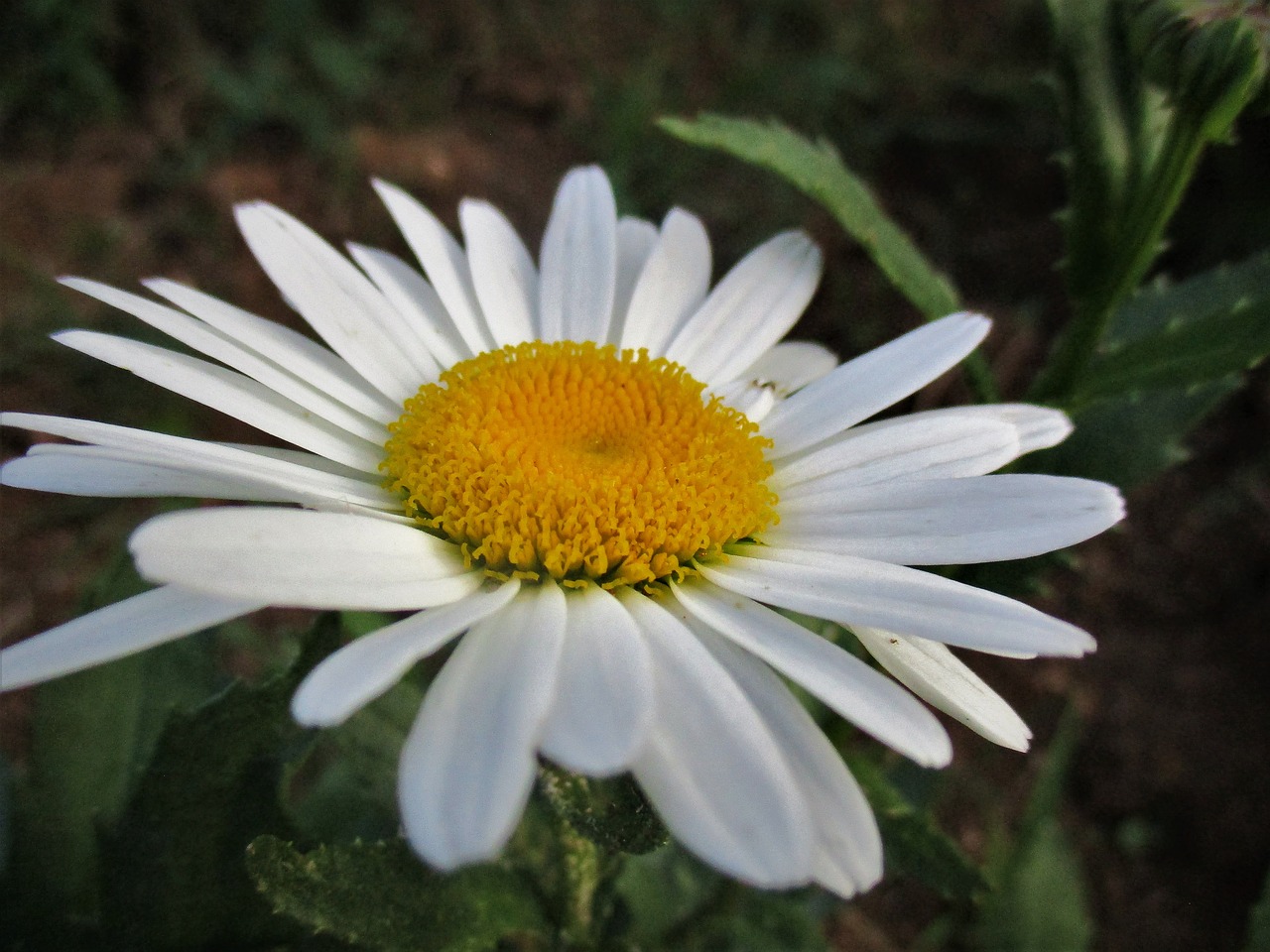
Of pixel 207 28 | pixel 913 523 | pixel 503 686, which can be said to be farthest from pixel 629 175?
pixel 503 686

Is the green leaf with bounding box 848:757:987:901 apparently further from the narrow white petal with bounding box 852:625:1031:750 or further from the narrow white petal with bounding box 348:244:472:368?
the narrow white petal with bounding box 348:244:472:368

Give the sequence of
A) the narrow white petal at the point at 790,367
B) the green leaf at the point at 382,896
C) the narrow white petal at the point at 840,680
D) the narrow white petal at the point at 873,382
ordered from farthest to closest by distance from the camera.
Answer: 1. the narrow white petal at the point at 790,367
2. the narrow white petal at the point at 873,382
3. the green leaf at the point at 382,896
4. the narrow white petal at the point at 840,680

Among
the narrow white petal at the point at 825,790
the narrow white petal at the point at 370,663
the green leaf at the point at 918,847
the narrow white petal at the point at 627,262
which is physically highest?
the narrow white petal at the point at 627,262

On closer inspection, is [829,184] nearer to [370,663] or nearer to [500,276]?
[500,276]

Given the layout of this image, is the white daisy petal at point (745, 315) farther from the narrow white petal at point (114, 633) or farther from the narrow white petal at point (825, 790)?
the narrow white petal at point (114, 633)

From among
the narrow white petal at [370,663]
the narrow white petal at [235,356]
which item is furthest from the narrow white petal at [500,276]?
the narrow white petal at [370,663]

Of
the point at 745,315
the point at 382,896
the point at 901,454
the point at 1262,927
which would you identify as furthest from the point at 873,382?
the point at 1262,927

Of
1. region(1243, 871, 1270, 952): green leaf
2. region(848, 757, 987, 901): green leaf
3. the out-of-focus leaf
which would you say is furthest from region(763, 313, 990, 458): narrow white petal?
region(1243, 871, 1270, 952): green leaf
